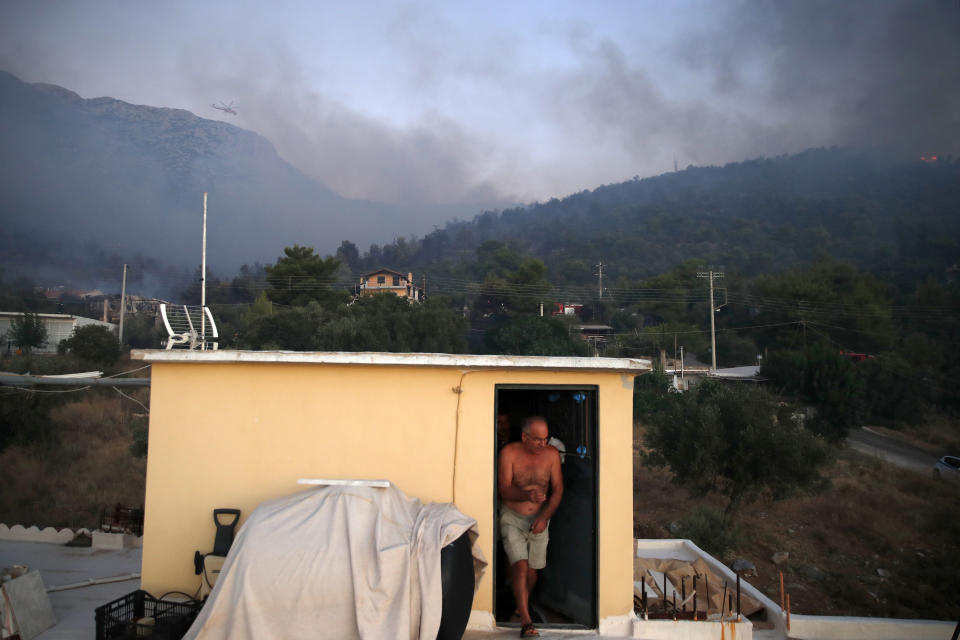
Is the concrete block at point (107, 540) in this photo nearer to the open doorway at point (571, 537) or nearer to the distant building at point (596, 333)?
the open doorway at point (571, 537)

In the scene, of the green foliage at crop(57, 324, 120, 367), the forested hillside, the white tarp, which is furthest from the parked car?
the green foliage at crop(57, 324, 120, 367)

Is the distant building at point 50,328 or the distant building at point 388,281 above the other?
the distant building at point 388,281

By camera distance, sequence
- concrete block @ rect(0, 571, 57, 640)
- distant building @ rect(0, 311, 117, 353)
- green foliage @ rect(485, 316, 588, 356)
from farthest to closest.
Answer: green foliage @ rect(485, 316, 588, 356)
distant building @ rect(0, 311, 117, 353)
concrete block @ rect(0, 571, 57, 640)

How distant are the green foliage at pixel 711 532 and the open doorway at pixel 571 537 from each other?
9834 millimetres

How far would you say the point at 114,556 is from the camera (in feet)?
31.5

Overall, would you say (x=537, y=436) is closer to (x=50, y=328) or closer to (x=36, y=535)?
(x=36, y=535)

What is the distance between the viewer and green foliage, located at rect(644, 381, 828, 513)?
16.1m

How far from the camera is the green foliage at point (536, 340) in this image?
36812 millimetres

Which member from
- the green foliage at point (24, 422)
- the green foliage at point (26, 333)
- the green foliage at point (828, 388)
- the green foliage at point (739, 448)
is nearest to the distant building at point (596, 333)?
the green foliage at point (828, 388)

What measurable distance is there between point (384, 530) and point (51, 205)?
5348 inches

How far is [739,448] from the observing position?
1647 cm

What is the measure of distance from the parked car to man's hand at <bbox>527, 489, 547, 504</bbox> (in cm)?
2349

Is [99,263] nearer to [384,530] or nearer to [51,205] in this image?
[51,205]

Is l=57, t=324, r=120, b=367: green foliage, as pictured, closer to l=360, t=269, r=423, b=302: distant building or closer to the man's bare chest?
l=360, t=269, r=423, b=302: distant building
